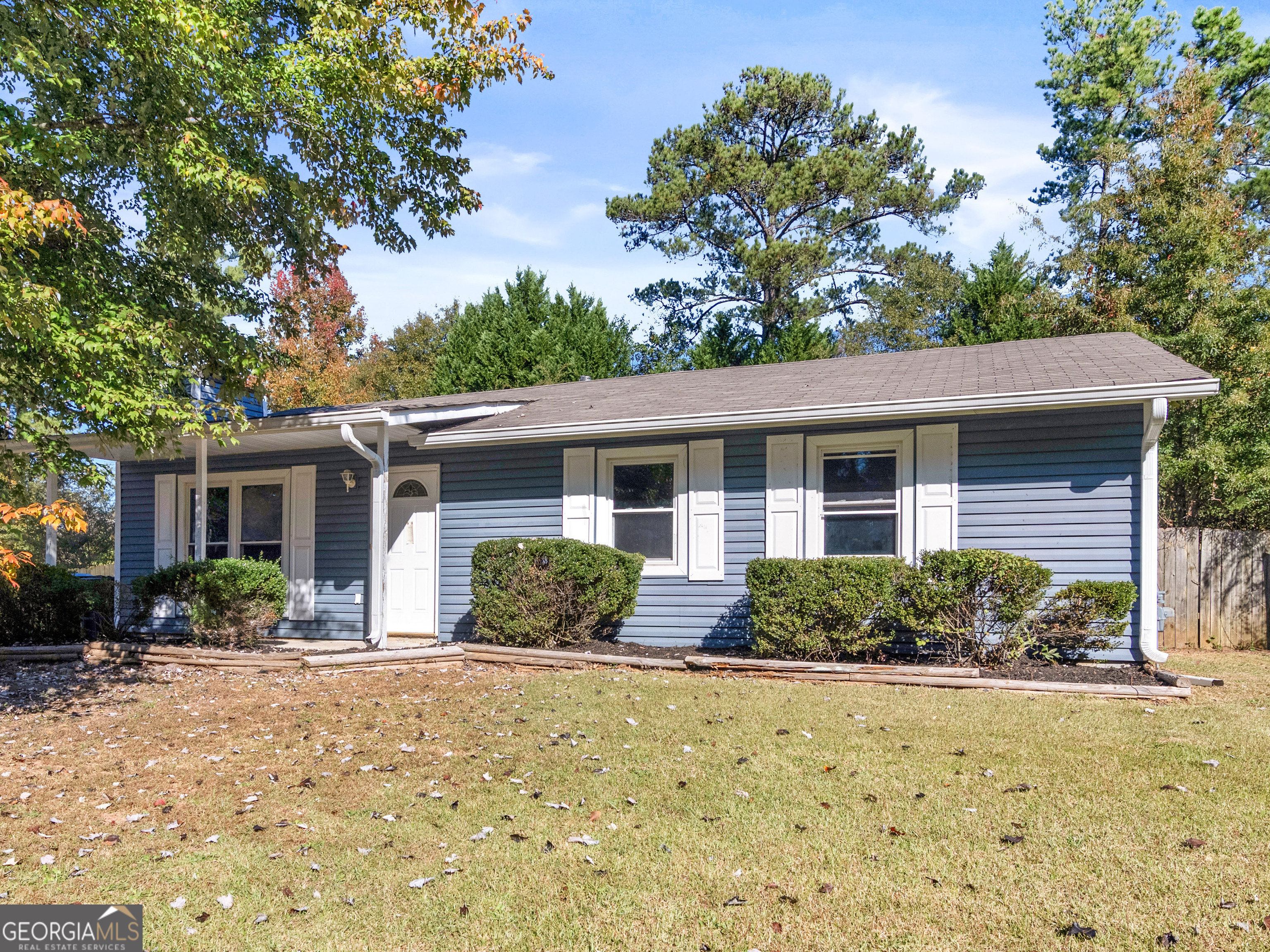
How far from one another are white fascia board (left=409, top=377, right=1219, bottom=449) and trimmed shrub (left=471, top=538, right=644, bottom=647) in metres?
1.32

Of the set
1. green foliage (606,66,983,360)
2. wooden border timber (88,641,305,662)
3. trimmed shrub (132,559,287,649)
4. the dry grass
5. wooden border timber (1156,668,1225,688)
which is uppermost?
green foliage (606,66,983,360)

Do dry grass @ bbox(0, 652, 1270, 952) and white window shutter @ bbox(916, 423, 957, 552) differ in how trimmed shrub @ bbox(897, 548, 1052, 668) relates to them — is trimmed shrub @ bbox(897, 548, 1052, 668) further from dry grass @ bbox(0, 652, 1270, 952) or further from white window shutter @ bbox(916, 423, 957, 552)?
dry grass @ bbox(0, 652, 1270, 952)

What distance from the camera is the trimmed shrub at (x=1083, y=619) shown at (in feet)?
24.9

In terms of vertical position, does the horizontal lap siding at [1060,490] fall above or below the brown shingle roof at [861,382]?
below

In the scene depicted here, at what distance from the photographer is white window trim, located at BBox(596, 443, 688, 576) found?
962cm

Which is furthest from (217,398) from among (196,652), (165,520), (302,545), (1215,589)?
(1215,589)

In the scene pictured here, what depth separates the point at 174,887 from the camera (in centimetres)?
354

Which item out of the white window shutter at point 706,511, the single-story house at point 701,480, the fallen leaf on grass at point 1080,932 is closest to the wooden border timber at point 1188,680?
the single-story house at point 701,480

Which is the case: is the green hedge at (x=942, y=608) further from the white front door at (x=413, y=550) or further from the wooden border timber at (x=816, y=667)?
the white front door at (x=413, y=550)

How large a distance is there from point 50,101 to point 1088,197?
23259 mm

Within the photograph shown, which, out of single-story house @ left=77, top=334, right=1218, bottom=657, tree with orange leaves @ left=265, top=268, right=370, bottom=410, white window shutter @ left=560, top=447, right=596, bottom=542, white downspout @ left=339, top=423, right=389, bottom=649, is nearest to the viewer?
single-story house @ left=77, top=334, right=1218, bottom=657

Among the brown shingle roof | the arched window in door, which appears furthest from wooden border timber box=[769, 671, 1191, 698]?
the arched window in door

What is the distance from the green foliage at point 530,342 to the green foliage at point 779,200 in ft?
9.36
